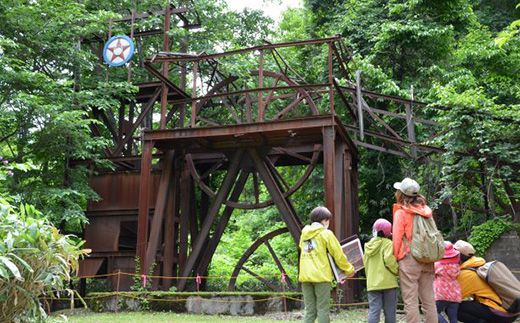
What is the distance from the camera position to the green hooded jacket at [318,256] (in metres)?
5.69

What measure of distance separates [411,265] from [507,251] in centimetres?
702

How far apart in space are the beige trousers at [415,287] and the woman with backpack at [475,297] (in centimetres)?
108

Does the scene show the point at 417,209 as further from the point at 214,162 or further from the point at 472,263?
the point at 214,162

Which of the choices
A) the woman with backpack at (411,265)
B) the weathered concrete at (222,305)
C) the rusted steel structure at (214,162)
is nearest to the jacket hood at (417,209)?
the woman with backpack at (411,265)

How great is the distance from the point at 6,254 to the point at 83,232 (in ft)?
36.2

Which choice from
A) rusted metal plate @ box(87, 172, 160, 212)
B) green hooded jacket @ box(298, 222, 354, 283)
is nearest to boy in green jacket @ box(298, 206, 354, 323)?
green hooded jacket @ box(298, 222, 354, 283)

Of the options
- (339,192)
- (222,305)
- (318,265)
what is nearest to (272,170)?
(339,192)

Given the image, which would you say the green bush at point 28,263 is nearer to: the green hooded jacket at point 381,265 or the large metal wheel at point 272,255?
the green hooded jacket at point 381,265

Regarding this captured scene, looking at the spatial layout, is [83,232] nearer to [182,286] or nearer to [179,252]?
[179,252]

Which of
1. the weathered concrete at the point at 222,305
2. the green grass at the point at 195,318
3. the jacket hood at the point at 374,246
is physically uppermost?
the jacket hood at the point at 374,246

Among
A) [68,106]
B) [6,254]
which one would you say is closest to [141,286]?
[68,106]

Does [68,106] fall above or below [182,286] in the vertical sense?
above

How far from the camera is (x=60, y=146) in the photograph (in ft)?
46.5

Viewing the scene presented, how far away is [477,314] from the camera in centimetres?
632
